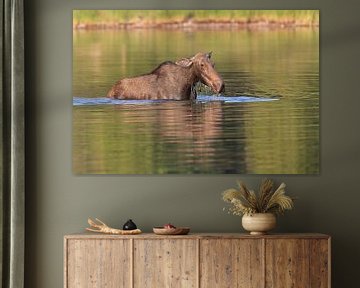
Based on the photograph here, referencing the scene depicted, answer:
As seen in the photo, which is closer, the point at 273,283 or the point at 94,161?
the point at 273,283

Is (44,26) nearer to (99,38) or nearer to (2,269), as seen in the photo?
(99,38)

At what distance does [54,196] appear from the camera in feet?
24.2

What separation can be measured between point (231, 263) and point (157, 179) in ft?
3.24

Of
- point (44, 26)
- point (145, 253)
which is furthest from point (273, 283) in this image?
point (44, 26)

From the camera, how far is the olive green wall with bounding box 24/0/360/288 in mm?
7359

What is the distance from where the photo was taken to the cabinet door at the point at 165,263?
22.4 ft

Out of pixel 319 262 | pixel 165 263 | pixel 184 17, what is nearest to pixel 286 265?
pixel 319 262

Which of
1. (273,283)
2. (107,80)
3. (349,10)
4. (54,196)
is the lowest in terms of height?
(273,283)

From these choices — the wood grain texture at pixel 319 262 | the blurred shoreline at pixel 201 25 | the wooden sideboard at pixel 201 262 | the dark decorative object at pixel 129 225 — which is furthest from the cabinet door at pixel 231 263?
the blurred shoreline at pixel 201 25

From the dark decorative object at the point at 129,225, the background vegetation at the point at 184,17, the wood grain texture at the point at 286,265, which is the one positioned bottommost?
the wood grain texture at the point at 286,265

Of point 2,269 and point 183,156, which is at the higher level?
point 183,156

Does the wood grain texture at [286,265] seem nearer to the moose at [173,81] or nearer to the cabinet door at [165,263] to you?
the cabinet door at [165,263]

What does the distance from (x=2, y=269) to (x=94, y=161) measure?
1.13 meters

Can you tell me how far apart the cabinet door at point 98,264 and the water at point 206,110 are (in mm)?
727
